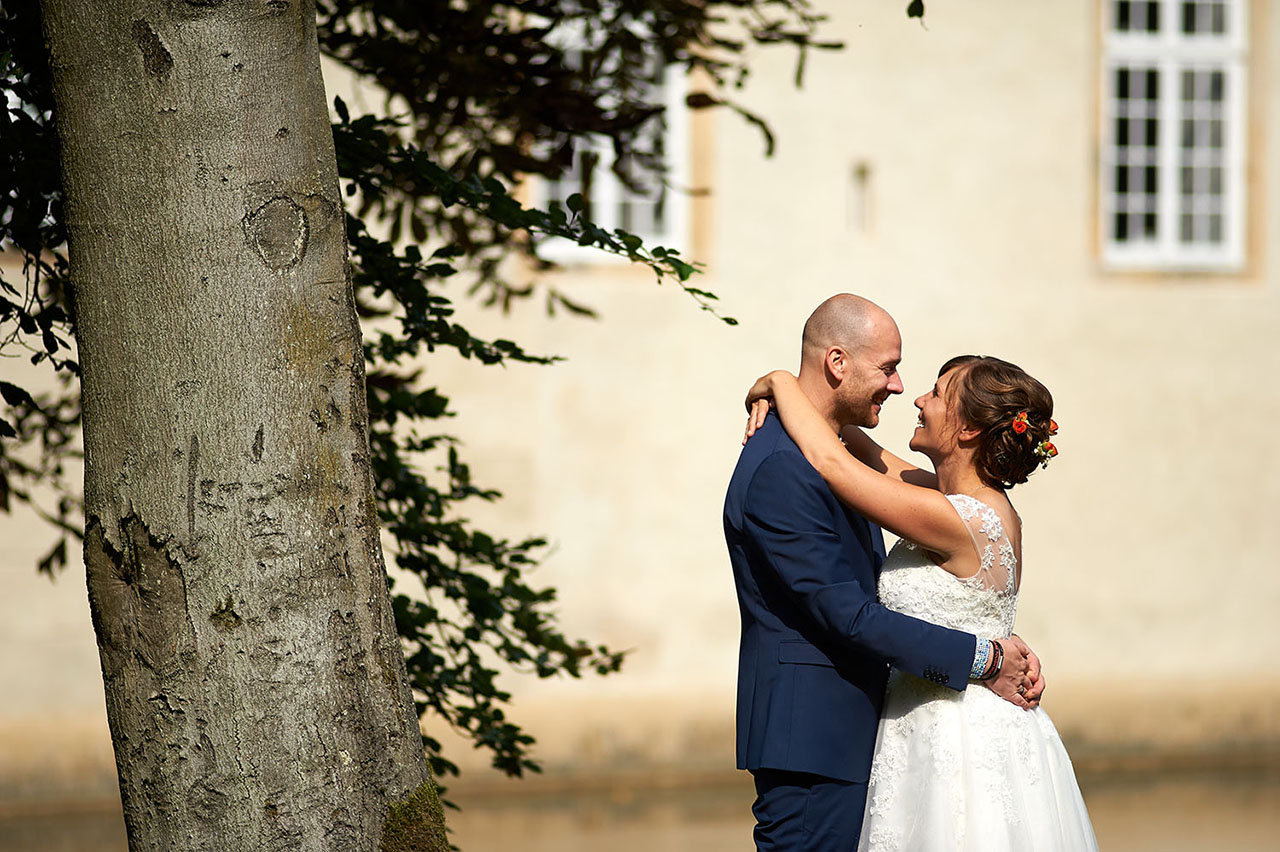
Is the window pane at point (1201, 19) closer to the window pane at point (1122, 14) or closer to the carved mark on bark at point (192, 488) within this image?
the window pane at point (1122, 14)

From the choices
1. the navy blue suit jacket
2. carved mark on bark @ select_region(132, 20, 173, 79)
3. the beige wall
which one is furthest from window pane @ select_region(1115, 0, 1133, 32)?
carved mark on bark @ select_region(132, 20, 173, 79)

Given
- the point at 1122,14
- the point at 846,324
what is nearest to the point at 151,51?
the point at 846,324

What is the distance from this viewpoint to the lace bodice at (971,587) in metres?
3.79

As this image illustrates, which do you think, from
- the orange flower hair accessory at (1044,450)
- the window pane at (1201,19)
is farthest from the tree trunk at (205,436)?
the window pane at (1201,19)

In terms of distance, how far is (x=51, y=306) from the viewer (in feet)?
12.6

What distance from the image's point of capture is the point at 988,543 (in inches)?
150

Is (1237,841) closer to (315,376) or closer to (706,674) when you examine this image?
(706,674)

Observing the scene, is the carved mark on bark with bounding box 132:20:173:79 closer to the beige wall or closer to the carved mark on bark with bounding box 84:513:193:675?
the carved mark on bark with bounding box 84:513:193:675

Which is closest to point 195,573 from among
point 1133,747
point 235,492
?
point 235,492

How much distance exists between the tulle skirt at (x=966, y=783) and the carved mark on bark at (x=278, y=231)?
2.06 metres

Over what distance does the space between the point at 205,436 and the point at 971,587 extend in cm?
205

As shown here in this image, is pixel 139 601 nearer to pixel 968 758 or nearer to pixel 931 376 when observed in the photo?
pixel 968 758

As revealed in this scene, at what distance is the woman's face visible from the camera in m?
3.89

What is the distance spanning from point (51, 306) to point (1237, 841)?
8739mm
